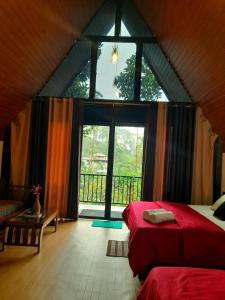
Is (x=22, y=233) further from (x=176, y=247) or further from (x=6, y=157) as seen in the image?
(x=6, y=157)

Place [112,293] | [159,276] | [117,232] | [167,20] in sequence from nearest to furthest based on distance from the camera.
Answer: [159,276] < [112,293] < [167,20] < [117,232]

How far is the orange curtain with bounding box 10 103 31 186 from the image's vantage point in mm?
5172

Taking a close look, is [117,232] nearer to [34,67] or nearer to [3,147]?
[3,147]

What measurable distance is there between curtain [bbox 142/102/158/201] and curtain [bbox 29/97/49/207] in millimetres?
1972

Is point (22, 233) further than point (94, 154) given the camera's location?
No

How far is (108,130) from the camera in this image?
5.46 meters

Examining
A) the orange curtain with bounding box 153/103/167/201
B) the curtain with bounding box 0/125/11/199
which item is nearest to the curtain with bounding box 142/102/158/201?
the orange curtain with bounding box 153/103/167/201

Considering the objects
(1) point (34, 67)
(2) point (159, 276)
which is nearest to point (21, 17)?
(1) point (34, 67)

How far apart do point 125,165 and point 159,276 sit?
12.5 feet

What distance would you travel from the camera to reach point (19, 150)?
5.18 metres

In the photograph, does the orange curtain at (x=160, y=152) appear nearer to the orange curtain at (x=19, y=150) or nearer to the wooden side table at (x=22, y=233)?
the wooden side table at (x=22, y=233)

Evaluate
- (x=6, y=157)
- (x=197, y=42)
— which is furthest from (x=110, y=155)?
(x=197, y=42)

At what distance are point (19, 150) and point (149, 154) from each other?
2.55m

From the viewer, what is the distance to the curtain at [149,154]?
508 cm
